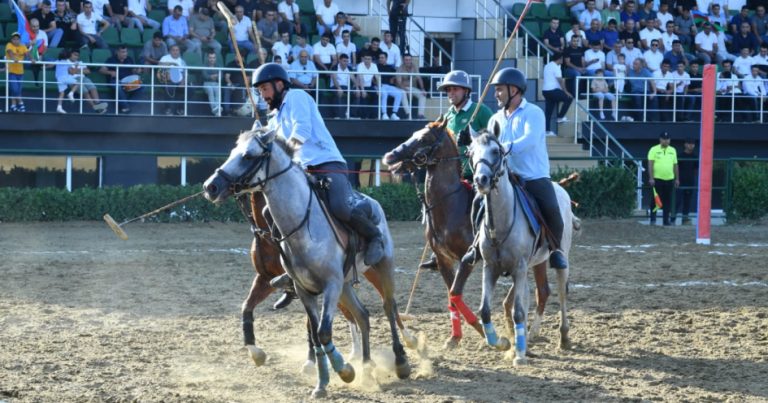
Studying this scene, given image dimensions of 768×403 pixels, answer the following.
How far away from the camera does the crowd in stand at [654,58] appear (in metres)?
25.6

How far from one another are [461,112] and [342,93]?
42.1 feet

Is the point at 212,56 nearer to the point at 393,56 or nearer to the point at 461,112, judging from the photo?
the point at 393,56

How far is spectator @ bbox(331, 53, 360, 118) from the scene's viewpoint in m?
23.5

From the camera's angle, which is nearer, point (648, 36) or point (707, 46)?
point (648, 36)

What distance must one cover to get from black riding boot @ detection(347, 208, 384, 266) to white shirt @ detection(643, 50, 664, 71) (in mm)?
18876

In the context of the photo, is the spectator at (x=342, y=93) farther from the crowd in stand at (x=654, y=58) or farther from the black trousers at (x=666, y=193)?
the black trousers at (x=666, y=193)

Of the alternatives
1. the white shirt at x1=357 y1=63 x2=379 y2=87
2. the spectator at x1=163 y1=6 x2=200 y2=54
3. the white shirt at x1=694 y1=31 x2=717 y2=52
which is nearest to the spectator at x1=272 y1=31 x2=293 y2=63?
the white shirt at x1=357 y1=63 x2=379 y2=87

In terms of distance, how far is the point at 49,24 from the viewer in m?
22.5


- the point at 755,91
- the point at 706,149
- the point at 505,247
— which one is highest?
the point at 755,91

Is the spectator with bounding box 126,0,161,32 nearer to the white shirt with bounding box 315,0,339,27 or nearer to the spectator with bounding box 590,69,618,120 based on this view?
the white shirt with bounding box 315,0,339,27

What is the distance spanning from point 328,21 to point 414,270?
36.9ft

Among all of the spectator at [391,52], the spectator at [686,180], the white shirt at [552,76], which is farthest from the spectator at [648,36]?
the spectator at [391,52]

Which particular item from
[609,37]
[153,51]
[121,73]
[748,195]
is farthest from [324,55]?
[748,195]

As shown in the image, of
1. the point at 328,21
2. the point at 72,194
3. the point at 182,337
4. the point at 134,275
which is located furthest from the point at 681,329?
the point at 328,21
